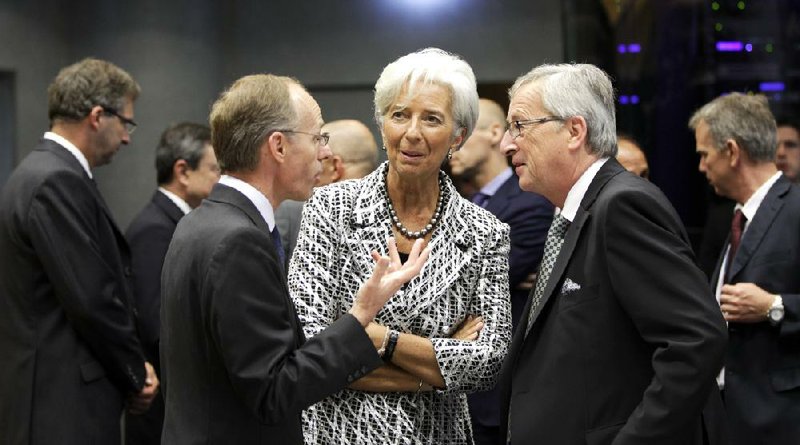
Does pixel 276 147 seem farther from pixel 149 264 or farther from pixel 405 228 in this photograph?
pixel 149 264

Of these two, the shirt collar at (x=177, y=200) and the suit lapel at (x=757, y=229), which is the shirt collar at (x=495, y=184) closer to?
the suit lapel at (x=757, y=229)

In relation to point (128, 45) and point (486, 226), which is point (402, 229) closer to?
point (486, 226)

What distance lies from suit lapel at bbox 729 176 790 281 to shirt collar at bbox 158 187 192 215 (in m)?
2.63

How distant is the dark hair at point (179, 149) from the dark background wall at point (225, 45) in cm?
147

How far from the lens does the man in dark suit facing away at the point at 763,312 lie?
3.99 meters

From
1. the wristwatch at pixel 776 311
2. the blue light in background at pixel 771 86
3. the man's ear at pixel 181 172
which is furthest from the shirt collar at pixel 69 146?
the blue light in background at pixel 771 86

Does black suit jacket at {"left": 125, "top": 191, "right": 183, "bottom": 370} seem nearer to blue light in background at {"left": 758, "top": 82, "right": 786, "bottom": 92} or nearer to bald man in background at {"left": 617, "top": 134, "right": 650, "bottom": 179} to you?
bald man in background at {"left": 617, "top": 134, "right": 650, "bottom": 179}

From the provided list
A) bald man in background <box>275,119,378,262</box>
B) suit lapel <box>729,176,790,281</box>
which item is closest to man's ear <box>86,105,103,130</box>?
bald man in background <box>275,119,378,262</box>

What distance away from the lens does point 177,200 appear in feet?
17.7

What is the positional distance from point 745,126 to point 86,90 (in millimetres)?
2724

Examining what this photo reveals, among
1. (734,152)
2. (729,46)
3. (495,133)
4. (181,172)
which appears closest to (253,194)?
(734,152)

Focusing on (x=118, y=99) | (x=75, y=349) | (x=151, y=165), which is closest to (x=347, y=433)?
(x=75, y=349)

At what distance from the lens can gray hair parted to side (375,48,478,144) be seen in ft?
10.3

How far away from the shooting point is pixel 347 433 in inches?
116
